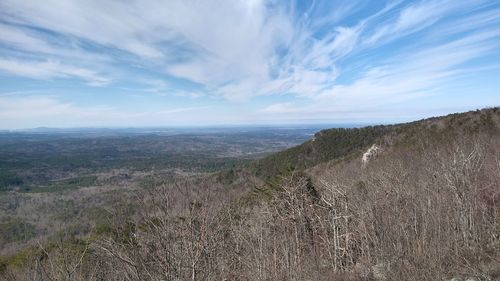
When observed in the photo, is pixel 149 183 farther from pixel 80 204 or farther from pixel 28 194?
pixel 28 194

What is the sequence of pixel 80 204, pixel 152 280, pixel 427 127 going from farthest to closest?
pixel 80 204 → pixel 427 127 → pixel 152 280

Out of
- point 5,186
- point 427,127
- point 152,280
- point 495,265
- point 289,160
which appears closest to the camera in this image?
point 152,280

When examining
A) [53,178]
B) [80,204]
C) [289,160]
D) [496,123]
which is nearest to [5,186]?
[53,178]

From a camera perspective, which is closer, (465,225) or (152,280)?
(152,280)

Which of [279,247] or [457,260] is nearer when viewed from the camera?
[457,260]

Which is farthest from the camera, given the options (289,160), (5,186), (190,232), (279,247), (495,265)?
(5,186)

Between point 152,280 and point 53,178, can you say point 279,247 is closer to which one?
point 152,280

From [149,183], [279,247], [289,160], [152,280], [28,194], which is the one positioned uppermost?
[149,183]

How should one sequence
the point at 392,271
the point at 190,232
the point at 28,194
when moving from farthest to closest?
the point at 28,194
the point at 392,271
the point at 190,232

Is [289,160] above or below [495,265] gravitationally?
below

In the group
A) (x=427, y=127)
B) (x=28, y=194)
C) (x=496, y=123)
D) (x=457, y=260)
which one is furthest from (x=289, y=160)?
(x=28, y=194)
